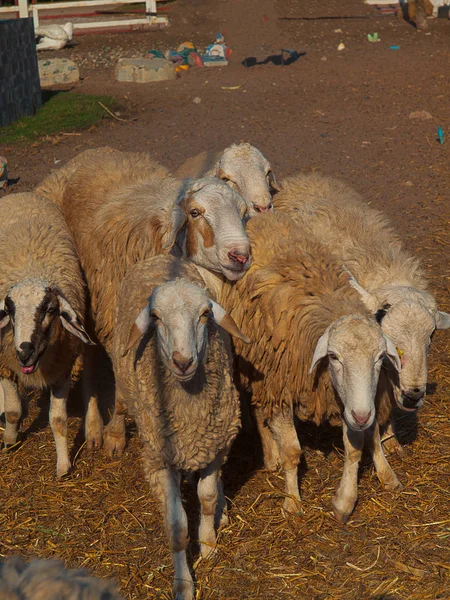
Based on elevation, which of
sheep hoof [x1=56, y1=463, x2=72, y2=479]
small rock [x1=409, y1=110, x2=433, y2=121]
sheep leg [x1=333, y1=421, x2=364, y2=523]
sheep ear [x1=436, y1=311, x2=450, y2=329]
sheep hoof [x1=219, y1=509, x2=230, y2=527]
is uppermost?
sheep ear [x1=436, y1=311, x2=450, y2=329]

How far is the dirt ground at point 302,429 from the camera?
3902mm

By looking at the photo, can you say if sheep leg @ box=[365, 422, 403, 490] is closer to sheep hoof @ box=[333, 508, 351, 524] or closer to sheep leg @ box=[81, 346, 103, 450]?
sheep hoof @ box=[333, 508, 351, 524]

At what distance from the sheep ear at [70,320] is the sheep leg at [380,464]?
1.73 m

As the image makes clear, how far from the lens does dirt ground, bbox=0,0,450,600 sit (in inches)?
154

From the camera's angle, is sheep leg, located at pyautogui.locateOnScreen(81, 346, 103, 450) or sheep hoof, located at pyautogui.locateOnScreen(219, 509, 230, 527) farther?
sheep leg, located at pyautogui.locateOnScreen(81, 346, 103, 450)

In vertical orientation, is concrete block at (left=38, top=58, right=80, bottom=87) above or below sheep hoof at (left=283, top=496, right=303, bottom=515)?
below

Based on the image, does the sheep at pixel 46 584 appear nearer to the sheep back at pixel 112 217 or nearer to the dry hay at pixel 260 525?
the dry hay at pixel 260 525

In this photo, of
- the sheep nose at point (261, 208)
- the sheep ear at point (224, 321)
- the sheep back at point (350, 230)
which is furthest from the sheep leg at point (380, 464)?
the sheep nose at point (261, 208)

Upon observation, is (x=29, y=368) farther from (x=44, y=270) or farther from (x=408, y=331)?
(x=408, y=331)

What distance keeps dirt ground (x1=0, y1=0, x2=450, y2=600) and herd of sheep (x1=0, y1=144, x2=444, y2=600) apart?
160mm

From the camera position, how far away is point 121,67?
14852 millimetres

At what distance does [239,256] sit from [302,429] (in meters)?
1.35

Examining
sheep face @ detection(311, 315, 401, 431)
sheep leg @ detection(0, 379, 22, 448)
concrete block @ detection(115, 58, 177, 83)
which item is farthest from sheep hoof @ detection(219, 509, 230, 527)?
concrete block @ detection(115, 58, 177, 83)

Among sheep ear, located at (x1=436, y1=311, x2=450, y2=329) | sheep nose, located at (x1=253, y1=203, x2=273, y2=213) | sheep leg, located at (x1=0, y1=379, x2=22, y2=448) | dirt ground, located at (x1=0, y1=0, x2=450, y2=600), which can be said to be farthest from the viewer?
sheep nose, located at (x1=253, y1=203, x2=273, y2=213)
